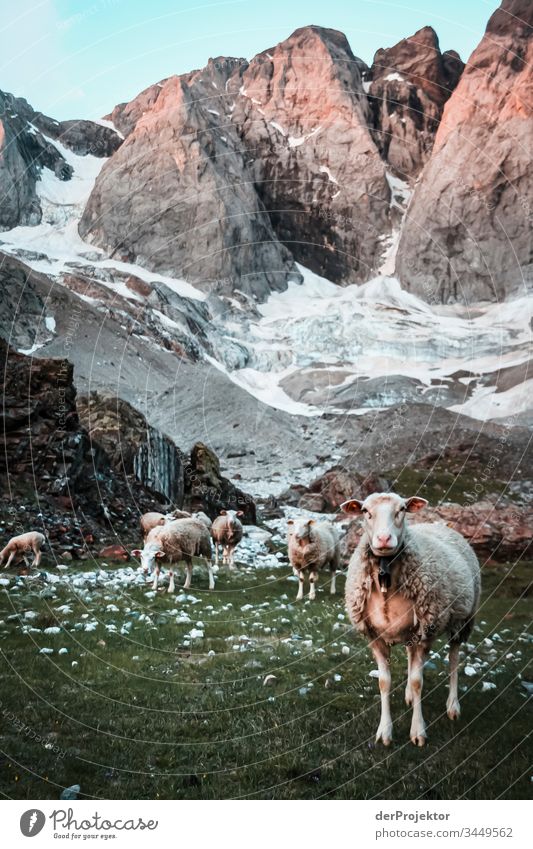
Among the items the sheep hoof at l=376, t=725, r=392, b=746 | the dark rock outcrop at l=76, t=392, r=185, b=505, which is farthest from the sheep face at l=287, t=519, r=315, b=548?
the dark rock outcrop at l=76, t=392, r=185, b=505

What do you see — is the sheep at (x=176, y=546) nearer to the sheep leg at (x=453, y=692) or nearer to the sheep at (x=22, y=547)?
the sheep at (x=22, y=547)

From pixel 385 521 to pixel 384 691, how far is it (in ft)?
7.50

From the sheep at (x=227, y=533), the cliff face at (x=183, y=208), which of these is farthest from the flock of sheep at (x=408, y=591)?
the cliff face at (x=183, y=208)

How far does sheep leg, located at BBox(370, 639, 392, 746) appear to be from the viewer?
23.5 ft

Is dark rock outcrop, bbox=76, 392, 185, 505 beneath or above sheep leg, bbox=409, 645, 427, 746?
beneath

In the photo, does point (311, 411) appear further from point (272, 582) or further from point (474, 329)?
point (272, 582)

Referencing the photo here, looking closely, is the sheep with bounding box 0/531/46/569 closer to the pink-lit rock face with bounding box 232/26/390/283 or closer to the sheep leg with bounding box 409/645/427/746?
the sheep leg with bounding box 409/645/427/746

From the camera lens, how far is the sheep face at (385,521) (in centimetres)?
704

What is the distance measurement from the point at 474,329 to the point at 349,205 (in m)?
76.1

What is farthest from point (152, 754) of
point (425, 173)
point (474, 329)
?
point (425, 173)

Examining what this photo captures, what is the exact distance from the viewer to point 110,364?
265ft

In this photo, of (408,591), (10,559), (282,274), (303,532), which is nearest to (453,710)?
(408,591)

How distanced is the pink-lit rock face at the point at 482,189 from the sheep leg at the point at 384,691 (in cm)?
15847

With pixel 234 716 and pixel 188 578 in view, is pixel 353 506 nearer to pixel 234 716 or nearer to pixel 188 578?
pixel 234 716
